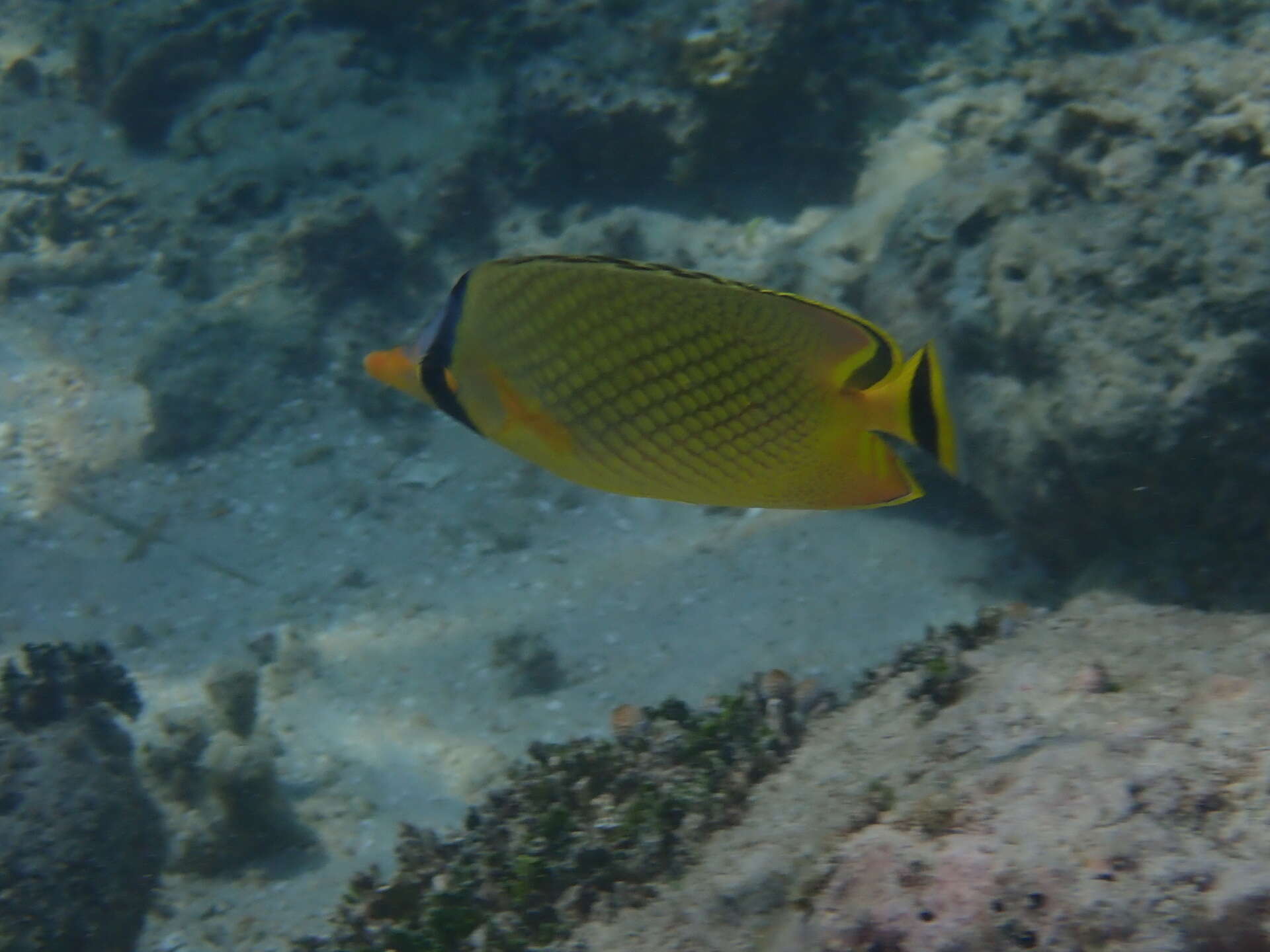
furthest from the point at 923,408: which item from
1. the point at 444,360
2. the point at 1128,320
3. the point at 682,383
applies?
the point at 1128,320

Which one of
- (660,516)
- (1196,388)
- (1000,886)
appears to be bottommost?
(660,516)

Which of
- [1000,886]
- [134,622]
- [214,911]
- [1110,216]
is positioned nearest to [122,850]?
[214,911]

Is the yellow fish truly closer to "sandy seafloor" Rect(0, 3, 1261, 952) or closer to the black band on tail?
the black band on tail

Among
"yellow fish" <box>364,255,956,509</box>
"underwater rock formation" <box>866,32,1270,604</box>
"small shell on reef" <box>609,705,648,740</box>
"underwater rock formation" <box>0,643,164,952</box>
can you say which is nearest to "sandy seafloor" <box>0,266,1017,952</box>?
"underwater rock formation" <box>0,643,164,952</box>

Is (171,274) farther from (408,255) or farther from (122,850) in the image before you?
(122,850)

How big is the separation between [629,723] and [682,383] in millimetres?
2494

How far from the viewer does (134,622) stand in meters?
6.17

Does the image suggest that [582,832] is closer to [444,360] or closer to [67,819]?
[444,360]

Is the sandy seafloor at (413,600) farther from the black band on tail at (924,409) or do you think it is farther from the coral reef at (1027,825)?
the black band on tail at (924,409)

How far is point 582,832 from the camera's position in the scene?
9.18 ft

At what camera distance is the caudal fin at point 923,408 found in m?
1.29

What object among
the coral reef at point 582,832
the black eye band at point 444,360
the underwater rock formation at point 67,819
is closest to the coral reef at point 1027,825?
the coral reef at point 582,832

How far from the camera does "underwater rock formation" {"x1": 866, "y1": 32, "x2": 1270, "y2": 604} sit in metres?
4.14

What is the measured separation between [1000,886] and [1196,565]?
11.5ft
